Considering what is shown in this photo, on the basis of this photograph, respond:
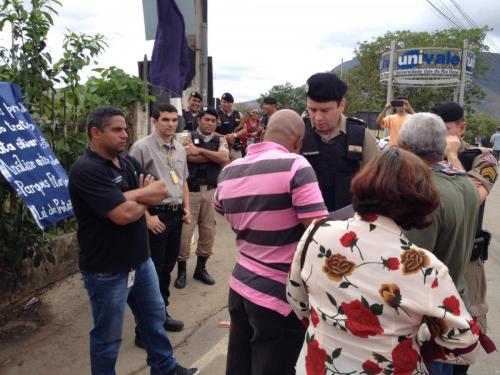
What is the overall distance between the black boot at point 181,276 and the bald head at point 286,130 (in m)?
3.03

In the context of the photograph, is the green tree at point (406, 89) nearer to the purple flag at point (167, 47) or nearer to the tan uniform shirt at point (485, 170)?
the purple flag at point (167, 47)

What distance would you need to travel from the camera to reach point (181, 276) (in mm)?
5109

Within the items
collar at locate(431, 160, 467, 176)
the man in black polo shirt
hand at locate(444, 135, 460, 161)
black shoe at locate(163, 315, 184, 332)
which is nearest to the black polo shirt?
the man in black polo shirt

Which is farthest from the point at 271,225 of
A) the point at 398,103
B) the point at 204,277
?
the point at 398,103

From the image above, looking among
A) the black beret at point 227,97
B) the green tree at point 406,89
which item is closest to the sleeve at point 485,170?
the black beret at point 227,97

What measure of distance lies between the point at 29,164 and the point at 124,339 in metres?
1.64

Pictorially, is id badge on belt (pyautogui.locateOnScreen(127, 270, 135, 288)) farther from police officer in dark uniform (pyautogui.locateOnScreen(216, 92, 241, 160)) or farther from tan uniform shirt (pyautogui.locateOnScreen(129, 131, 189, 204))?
police officer in dark uniform (pyautogui.locateOnScreen(216, 92, 241, 160))

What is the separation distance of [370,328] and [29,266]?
12.6 ft

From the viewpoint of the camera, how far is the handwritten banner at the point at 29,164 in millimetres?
3602

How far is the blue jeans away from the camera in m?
2.82

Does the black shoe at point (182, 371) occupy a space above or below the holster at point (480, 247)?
below

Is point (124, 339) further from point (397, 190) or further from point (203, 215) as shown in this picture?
point (397, 190)

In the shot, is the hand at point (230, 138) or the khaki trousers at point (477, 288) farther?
the hand at point (230, 138)

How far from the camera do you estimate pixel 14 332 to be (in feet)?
13.1
